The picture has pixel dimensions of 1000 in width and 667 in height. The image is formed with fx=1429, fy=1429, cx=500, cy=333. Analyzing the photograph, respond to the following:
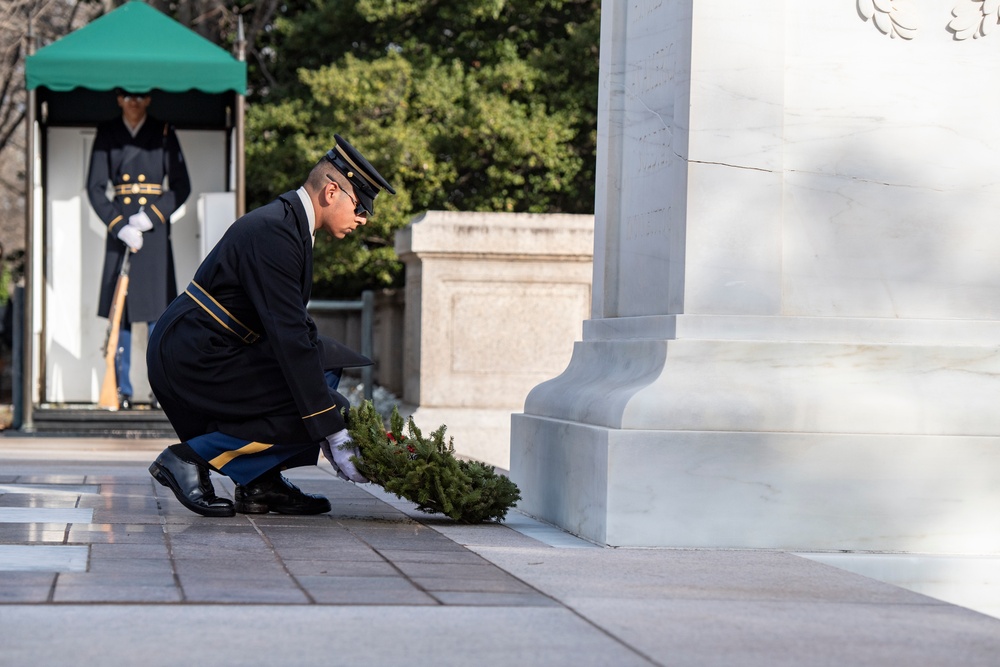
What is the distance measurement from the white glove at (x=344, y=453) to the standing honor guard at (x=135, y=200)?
572 centimetres

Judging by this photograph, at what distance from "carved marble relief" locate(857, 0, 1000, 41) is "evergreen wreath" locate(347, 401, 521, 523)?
222 cm

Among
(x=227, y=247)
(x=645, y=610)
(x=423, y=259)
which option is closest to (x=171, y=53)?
(x=423, y=259)

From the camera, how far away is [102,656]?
9.55ft

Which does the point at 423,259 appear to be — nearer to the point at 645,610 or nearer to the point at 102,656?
the point at 645,610

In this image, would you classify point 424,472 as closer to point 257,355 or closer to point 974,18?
point 257,355

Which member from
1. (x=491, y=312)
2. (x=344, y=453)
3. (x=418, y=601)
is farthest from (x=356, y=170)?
(x=491, y=312)

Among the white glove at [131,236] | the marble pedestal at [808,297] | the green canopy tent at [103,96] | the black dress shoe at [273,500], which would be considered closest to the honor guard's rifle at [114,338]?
the white glove at [131,236]

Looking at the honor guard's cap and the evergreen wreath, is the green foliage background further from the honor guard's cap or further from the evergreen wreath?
the evergreen wreath

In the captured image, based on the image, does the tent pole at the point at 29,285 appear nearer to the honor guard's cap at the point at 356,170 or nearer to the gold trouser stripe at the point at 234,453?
the gold trouser stripe at the point at 234,453

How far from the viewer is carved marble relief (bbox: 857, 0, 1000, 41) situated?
17.5 ft

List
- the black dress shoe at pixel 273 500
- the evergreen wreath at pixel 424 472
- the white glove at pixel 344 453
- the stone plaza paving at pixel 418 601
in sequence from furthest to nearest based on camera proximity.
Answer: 1. the black dress shoe at pixel 273 500
2. the white glove at pixel 344 453
3. the evergreen wreath at pixel 424 472
4. the stone plaza paving at pixel 418 601

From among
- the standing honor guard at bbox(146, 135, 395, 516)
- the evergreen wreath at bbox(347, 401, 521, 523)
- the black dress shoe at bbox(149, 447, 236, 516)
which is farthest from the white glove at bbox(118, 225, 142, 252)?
the evergreen wreath at bbox(347, 401, 521, 523)

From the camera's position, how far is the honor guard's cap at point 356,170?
Answer: 18.0 feet

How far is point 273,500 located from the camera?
5719 mm
